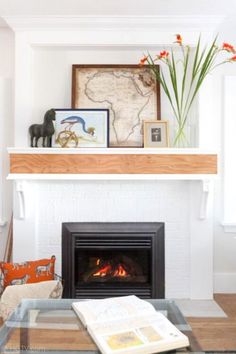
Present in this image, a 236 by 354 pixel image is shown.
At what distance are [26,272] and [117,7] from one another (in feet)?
6.80

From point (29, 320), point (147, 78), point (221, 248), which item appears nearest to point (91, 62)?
point (147, 78)

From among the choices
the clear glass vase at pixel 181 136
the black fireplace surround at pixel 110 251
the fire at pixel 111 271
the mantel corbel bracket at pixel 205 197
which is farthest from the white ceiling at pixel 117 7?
the fire at pixel 111 271

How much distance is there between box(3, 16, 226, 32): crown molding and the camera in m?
3.03

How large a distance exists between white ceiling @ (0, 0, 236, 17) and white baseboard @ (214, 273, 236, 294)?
2219 mm

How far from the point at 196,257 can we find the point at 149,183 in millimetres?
721

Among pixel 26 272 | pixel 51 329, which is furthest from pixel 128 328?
pixel 26 272

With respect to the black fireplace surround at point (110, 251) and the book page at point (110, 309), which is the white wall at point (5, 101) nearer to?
the black fireplace surround at point (110, 251)

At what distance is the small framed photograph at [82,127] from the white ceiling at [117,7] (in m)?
0.76

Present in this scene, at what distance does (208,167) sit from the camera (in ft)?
9.67

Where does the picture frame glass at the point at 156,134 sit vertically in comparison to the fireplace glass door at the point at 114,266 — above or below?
above

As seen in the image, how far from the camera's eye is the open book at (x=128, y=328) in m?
1.31

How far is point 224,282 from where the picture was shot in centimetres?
349

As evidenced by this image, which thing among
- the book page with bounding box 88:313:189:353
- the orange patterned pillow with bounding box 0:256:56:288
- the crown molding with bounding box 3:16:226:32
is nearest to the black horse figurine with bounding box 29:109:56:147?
the crown molding with bounding box 3:16:226:32

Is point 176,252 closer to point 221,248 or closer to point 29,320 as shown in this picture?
point 221,248
